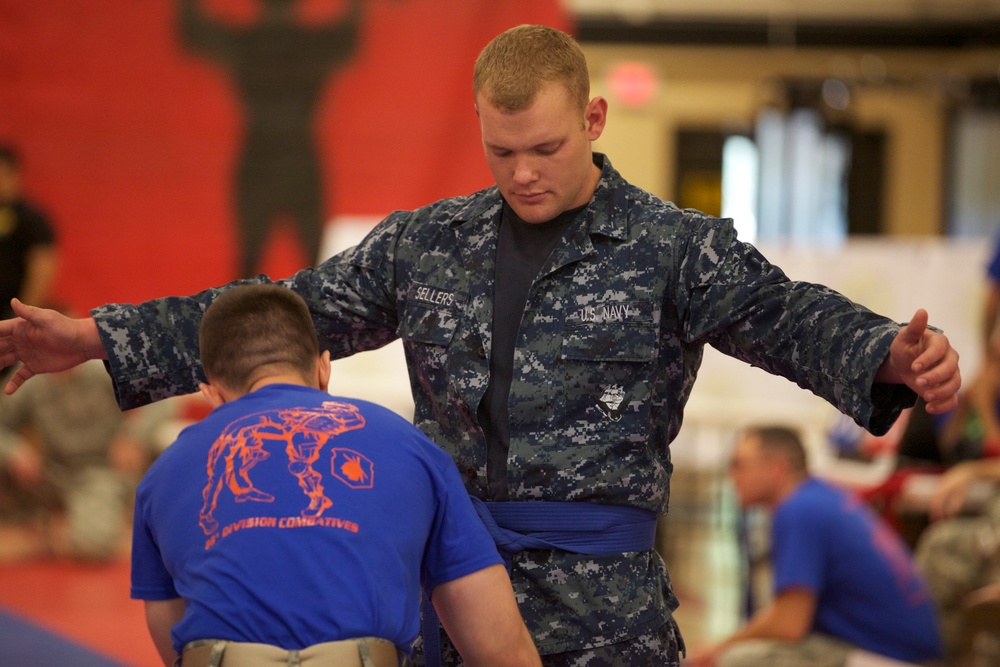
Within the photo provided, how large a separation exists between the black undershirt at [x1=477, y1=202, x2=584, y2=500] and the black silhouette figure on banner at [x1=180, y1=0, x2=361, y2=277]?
2166mm

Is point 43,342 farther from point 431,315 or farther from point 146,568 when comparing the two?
point 431,315

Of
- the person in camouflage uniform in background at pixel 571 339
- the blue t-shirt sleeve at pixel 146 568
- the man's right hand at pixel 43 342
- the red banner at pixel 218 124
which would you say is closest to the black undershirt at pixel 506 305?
the person in camouflage uniform in background at pixel 571 339

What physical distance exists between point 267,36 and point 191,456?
2672 mm

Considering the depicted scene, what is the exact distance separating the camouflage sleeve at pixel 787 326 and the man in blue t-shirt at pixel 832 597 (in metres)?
1.92

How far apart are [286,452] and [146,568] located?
29cm

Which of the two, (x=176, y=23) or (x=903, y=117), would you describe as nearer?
(x=176, y=23)

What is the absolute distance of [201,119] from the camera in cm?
391

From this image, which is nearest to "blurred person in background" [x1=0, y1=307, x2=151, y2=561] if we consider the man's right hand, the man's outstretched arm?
the man's right hand

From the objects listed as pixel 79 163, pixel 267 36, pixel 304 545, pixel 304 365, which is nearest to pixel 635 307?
pixel 304 365

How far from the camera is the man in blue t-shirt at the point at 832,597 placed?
3475 mm

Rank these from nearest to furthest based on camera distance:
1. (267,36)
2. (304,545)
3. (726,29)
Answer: (304,545), (267,36), (726,29)

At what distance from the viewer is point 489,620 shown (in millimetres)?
1515

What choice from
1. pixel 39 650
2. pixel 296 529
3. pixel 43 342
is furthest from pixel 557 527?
pixel 39 650

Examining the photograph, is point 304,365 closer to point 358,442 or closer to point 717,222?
point 358,442
